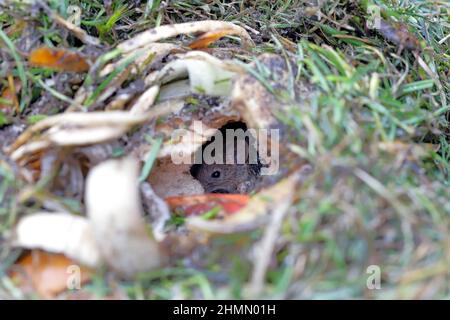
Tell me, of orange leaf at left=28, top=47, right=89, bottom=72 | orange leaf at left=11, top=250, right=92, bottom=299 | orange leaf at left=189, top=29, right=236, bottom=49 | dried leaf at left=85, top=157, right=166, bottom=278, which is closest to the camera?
dried leaf at left=85, top=157, right=166, bottom=278

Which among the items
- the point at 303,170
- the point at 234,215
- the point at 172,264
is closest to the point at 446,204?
the point at 303,170

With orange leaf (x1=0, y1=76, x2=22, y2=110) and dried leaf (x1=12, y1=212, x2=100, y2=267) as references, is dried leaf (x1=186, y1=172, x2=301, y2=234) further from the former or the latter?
orange leaf (x1=0, y1=76, x2=22, y2=110)

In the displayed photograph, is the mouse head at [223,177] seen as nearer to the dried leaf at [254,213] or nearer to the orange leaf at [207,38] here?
the orange leaf at [207,38]

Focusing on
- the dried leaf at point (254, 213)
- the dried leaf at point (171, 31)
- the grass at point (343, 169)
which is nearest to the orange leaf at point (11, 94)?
the grass at point (343, 169)

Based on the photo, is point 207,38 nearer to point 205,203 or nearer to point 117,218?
point 205,203

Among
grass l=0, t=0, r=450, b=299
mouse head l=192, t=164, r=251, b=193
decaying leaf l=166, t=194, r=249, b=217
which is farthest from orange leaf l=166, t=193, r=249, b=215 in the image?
mouse head l=192, t=164, r=251, b=193
